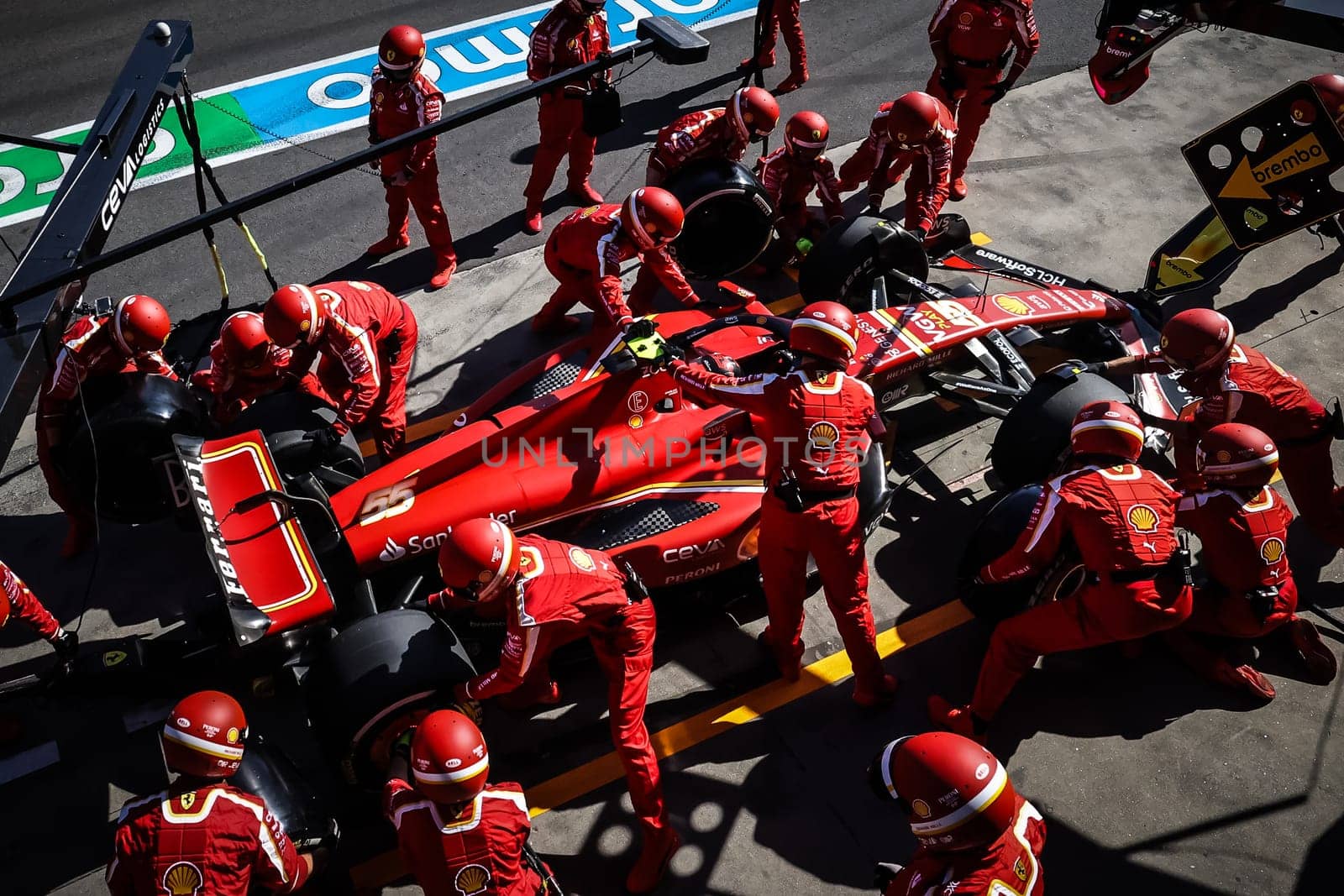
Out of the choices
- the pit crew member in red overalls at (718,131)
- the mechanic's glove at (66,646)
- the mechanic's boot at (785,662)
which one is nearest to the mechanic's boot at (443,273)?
the pit crew member in red overalls at (718,131)

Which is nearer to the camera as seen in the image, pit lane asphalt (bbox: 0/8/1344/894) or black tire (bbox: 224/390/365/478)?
pit lane asphalt (bbox: 0/8/1344/894)

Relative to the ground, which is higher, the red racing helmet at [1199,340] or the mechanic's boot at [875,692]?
the red racing helmet at [1199,340]

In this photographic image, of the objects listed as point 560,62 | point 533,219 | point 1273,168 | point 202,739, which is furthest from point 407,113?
point 1273,168

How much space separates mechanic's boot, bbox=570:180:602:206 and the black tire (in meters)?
4.02

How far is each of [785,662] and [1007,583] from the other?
4.16ft

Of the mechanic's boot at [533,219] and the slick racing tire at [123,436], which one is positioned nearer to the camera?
the slick racing tire at [123,436]

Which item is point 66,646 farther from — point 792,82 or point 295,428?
point 792,82

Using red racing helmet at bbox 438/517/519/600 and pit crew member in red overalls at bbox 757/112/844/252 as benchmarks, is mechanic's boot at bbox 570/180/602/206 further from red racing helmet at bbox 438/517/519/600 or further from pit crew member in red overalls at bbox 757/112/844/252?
red racing helmet at bbox 438/517/519/600

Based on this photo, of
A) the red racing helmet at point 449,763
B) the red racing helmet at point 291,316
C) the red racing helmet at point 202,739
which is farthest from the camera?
the red racing helmet at point 291,316

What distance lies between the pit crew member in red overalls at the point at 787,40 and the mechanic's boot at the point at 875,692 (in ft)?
23.1

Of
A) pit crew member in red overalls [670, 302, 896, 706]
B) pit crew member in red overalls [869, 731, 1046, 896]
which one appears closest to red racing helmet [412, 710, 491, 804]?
pit crew member in red overalls [869, 731, 1046, 896]

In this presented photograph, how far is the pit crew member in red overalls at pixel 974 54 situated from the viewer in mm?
9008

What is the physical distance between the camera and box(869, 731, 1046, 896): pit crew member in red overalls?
151 inches

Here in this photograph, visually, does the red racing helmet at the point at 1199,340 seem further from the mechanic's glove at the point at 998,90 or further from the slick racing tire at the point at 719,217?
the mechanic's glove at the point at 998,90
